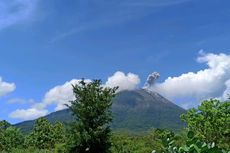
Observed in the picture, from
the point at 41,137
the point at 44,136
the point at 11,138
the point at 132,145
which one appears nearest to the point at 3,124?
the point at 11,138

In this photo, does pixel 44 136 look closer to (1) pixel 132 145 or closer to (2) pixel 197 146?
(1) pixel 132 145

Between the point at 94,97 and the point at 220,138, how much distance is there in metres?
21.2

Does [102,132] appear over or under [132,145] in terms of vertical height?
under

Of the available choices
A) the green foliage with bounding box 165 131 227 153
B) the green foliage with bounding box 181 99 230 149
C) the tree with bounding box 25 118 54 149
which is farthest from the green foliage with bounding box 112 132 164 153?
the green foliage with bounding box 165 131 227 153

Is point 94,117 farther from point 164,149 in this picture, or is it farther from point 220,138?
point 164,149

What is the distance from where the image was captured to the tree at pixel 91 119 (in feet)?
94.7

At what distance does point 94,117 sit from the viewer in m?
29.6

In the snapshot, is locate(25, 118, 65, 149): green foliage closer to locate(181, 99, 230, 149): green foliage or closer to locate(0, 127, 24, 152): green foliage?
locate(0, 127, 24, 152): green foliage

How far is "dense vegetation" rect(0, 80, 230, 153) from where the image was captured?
2078 mm

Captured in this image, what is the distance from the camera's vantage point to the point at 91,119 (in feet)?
96.9

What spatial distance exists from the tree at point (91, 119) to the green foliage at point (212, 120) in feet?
58.8

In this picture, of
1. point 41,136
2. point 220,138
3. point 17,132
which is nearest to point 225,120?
point 220,138

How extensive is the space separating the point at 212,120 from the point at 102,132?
20.5 m

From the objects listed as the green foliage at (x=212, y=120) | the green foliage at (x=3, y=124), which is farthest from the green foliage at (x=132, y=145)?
the green foliage at (x=3, y=124)
